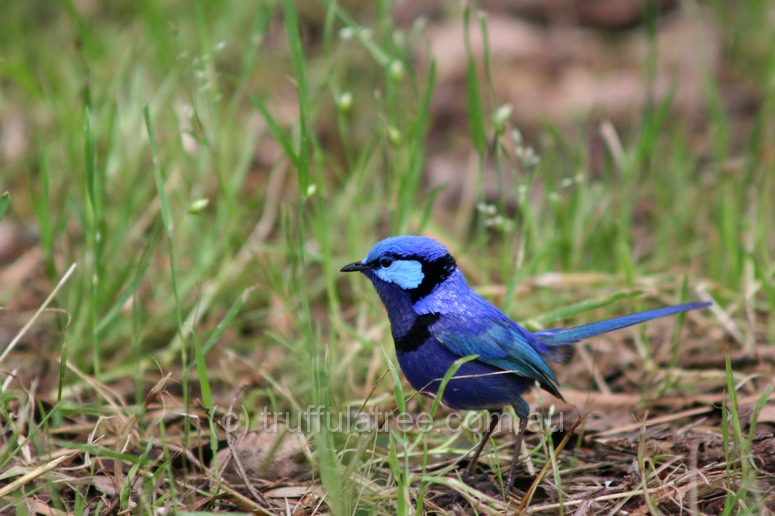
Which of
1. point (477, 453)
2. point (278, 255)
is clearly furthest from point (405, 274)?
point (278, 255)

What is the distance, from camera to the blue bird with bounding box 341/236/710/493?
10.5 feet

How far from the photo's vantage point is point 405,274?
3301 millimetres

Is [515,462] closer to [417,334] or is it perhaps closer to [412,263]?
[417,334]

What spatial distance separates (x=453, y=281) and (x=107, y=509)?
1.46 m

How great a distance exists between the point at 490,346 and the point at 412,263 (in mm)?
423

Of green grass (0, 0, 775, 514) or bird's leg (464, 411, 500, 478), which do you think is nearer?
green grass (0, 0, 775, 514)

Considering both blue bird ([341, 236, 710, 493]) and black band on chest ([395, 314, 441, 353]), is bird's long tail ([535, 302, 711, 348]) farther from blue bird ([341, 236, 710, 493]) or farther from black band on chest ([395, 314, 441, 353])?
black band on chest ([395, 314, 441, 353])

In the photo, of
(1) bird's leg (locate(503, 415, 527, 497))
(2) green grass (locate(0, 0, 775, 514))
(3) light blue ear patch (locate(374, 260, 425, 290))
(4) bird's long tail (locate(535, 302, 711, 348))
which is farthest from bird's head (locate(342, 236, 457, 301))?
(1) bird's leg (locate(503, 415, 527, 497))

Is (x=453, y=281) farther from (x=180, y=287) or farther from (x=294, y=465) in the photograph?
(x=180, y=287)

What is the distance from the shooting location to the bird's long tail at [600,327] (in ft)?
10.7

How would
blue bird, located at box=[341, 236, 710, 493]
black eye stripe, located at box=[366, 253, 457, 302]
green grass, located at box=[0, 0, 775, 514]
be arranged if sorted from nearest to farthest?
green grass, located at box=[0, 0, 775, 514]
blue bird, located at box=[341, 236, 710, 493]
black eye stripe, located at box=[366, 253, 457, 302]

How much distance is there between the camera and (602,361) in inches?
162

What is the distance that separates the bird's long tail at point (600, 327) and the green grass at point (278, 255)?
12.9 inches

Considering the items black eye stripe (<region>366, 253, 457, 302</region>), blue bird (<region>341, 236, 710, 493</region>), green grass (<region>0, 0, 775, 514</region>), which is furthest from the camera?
black eye stripe (<region>366, 253, 457, 302</region>)
